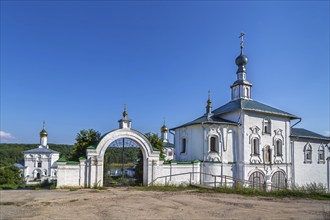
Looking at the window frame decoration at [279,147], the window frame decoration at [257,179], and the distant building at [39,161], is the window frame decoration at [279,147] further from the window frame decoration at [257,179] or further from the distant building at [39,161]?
the distant building at [39,161]

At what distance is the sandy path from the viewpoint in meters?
8.73

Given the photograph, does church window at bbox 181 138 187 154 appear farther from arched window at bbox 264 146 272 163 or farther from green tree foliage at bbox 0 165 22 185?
green tree foliage at bbox 0 165 22 185

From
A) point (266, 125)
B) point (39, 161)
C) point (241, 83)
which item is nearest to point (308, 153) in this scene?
point (266, 125)

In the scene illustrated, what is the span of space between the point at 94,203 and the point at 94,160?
5.17 meters

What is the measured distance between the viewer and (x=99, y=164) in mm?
15820

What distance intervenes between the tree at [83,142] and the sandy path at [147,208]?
18.0 ft

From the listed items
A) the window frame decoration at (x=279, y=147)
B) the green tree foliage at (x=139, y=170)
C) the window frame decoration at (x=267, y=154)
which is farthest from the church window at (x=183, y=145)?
the window frame decoration at (x=279, y=147)

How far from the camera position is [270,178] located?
20.6 metres

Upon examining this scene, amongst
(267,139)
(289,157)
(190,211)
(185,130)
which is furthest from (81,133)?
(289,157)

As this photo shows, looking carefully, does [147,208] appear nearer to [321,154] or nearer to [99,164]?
[99,164]

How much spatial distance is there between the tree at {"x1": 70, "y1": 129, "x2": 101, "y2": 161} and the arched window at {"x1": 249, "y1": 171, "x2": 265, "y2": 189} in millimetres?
11208

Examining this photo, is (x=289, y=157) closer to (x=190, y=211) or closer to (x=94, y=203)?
(x=190, y=211)

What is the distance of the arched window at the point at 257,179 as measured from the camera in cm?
1969

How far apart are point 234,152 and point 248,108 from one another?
131 inches
